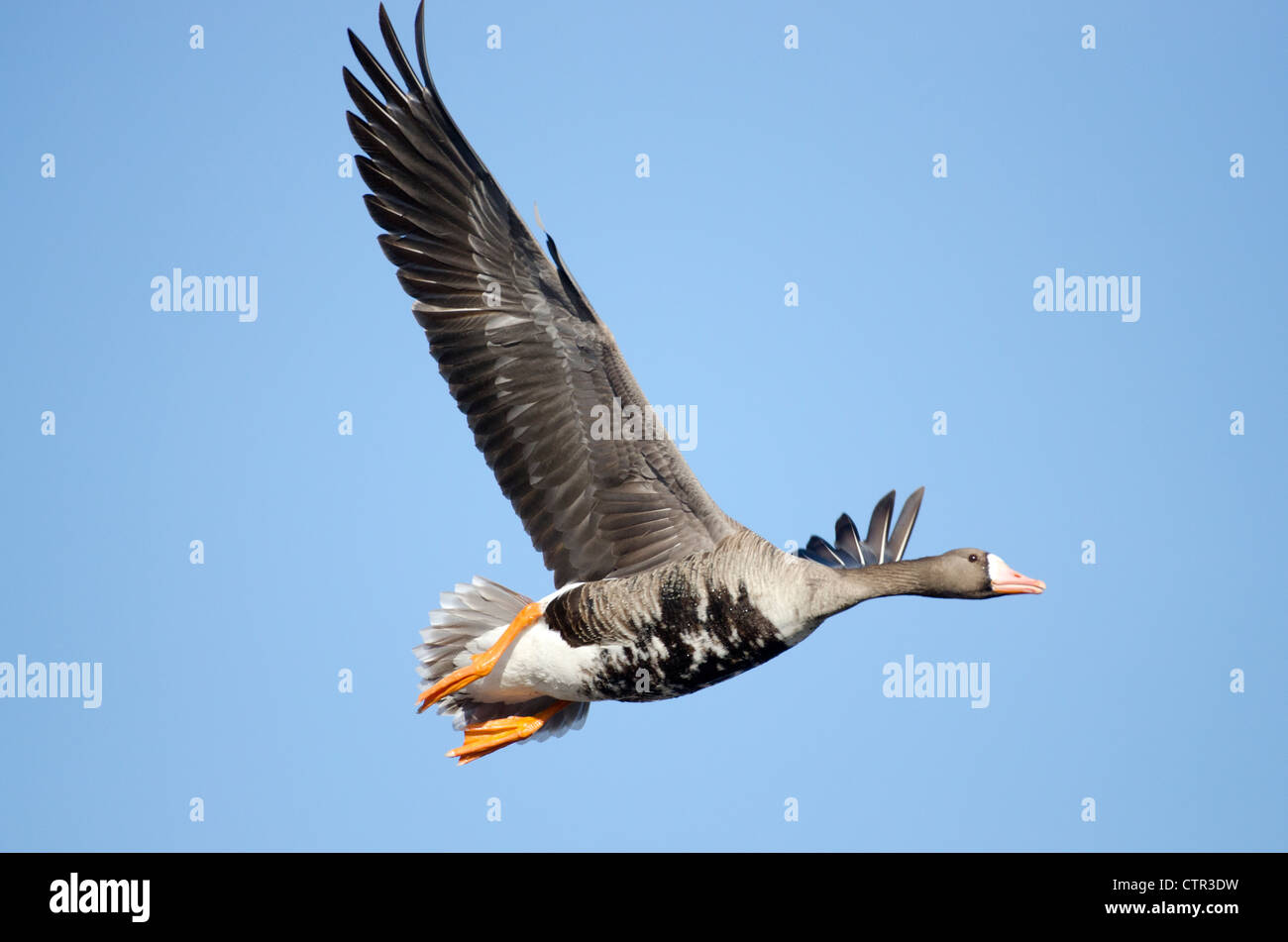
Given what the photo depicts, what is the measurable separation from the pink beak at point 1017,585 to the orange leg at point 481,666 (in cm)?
304

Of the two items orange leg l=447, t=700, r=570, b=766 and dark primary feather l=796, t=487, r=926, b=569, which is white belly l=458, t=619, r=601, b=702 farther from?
dark primary feather l=796, t=487, r=926, b=569

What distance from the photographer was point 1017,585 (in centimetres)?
902

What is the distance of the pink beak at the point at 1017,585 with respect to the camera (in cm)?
901

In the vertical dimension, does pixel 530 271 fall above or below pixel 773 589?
above

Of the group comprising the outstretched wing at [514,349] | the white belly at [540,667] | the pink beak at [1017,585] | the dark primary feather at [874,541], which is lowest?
the white belly at [540,667]

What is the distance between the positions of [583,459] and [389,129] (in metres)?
2.50

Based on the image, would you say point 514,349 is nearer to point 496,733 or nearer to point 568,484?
point 568,484

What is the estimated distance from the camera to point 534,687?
9.61 m

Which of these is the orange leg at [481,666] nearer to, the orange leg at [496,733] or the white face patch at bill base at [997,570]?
the orange leg at [496,733]

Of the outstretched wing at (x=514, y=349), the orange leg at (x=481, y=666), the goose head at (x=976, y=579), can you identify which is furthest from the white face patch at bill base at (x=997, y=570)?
the orange leg at (x=481, y=666)

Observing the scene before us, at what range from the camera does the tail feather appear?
10117mm

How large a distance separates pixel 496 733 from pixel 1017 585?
373 centimetres
